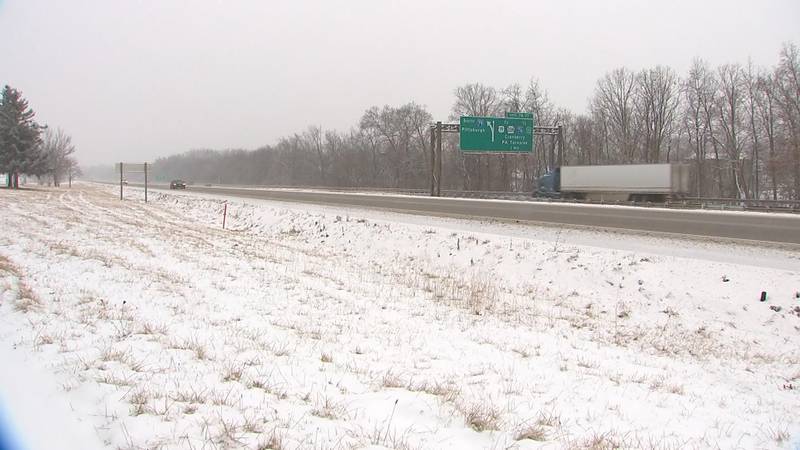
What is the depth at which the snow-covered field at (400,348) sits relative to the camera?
4.18m

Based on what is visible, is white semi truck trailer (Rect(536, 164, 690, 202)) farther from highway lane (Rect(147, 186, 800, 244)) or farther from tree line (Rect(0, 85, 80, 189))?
tree line (Rect(0, 85, 80, 189))

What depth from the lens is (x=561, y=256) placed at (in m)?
14.5

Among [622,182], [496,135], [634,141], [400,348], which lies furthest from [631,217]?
[634,141]

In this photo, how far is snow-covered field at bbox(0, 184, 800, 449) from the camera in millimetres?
4176

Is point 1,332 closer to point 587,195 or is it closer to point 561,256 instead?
point 561,256

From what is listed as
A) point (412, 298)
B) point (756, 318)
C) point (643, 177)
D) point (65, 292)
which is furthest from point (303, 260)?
point (643, 177)

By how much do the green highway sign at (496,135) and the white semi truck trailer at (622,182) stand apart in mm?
4518

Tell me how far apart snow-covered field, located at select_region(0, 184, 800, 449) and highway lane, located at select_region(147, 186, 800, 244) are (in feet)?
4.93

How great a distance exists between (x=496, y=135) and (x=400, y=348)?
33.1 metres

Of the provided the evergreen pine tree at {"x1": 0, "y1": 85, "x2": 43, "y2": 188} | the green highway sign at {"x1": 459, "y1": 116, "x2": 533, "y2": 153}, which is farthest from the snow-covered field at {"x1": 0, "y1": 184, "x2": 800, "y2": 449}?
the evergreen pine tree at {"x1": 0, "y1": 85, "x2": 43, "y2": 188}

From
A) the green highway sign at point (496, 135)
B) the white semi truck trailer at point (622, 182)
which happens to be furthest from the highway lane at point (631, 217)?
the white semi truck trailer at point (622, 182)

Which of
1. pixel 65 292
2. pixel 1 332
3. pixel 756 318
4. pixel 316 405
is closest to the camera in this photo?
pixel 316 405

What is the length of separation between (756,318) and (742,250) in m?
4.34

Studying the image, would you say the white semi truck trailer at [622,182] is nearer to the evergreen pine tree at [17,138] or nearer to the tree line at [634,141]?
the tree line at [634,141]
